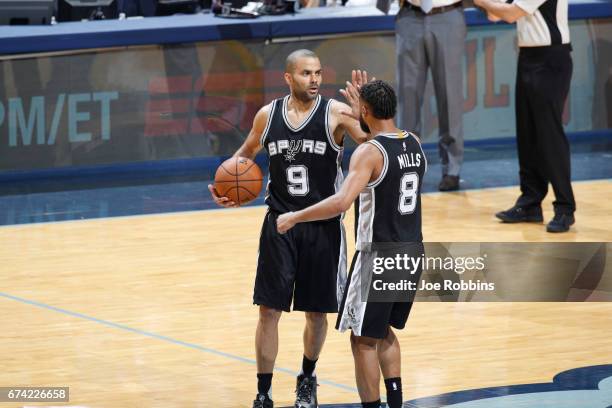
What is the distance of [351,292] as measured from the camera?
A: 6.41m

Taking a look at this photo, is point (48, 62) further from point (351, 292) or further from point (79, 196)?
point (351, 292)

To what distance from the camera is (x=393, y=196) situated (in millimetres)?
6332

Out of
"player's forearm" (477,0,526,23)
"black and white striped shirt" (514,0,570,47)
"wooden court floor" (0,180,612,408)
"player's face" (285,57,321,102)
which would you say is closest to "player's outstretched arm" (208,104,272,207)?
"player's face" (285,57,321,102)

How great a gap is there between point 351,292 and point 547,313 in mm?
2855

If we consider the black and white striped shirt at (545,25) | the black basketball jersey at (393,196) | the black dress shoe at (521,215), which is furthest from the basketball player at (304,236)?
the black dress shoe at (521,215)

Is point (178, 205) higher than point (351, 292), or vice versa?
point (351, 292)

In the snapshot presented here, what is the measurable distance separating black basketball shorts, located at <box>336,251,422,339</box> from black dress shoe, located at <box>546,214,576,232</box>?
5.02m

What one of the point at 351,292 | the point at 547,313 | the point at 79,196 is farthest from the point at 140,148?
the point at 351,292

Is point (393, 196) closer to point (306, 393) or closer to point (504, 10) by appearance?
point (306, 393)

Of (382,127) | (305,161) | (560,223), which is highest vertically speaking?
(382,127)

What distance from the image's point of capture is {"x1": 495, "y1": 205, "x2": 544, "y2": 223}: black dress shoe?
38.4 ft

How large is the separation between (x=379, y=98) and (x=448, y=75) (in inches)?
278

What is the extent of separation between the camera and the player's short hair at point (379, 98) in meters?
6.31

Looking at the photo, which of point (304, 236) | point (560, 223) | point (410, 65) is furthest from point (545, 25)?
point (304, 236)
